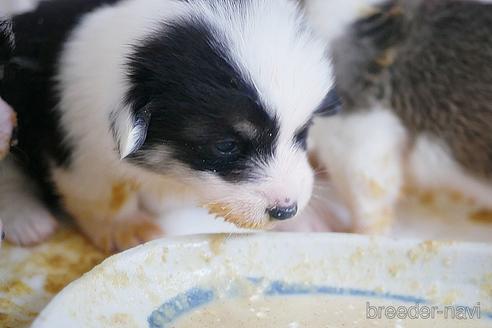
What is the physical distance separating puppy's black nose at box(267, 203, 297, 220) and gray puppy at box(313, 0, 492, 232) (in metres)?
0.55

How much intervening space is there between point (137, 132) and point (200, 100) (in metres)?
0.12

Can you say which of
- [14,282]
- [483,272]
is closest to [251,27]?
[483,272]

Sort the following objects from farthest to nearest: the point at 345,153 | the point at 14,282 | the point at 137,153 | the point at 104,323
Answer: the point at 345,153 < the point at 14,282 < the point at 137,153 < the point at 104,323

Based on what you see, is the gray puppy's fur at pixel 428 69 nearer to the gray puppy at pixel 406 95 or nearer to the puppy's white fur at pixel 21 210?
the gray puppy at pixel 406 95

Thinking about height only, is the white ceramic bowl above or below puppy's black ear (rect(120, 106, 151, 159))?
below

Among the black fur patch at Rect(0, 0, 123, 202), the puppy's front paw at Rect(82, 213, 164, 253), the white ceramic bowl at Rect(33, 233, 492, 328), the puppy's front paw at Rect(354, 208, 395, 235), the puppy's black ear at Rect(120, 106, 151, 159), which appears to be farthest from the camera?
the puppy's front paw at Rect(354, 208, 395, 235)

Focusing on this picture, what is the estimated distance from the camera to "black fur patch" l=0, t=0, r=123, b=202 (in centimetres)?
173

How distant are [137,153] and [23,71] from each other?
1.30 ft

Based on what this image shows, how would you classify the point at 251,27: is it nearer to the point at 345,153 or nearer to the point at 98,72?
the point at 98,72

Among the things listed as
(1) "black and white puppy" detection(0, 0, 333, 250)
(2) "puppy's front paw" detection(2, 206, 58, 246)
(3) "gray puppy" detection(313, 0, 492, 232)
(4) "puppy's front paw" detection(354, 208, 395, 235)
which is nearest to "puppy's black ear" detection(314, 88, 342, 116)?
(1) "black and white puppy" detection(0, 0, 333, 250)

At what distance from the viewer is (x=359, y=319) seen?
4.91 feet

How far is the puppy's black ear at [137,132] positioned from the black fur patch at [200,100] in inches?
0.7

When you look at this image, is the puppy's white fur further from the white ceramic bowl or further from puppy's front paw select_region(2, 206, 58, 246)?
the white ceramic bowl

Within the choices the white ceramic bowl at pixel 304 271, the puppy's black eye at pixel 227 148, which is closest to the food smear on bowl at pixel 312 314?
the white ceramic bowl at pixel 304 271
